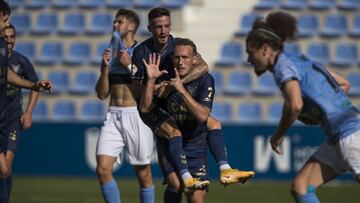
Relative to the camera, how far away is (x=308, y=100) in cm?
783

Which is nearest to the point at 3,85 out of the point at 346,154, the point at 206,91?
the point at 206,91

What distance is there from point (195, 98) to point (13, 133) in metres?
2.86

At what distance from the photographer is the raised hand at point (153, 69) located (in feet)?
29.3

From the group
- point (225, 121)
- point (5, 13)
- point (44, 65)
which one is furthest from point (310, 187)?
point (44, 65)

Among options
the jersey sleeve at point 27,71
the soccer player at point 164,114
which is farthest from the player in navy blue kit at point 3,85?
the jersey sleeve at point 27,71

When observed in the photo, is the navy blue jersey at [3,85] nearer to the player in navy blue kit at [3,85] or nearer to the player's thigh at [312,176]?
the player in navy blue kit at [3,85]

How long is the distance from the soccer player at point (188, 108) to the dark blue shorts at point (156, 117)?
58 mm

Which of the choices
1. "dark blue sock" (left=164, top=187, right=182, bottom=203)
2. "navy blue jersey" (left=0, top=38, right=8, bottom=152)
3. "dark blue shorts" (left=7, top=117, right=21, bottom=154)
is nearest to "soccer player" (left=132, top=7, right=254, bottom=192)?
"dark blue sock" (left=164, top=187, right=182, bottom=203)

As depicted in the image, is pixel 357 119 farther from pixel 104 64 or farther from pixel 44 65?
pixel 44 65

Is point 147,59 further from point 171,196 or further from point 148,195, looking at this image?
point 148,195

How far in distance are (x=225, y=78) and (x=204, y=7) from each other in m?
1.73

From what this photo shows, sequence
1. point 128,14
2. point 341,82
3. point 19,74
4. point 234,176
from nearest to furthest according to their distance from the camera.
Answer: point 341,82
point 234,176
point 128,14
point 19,74

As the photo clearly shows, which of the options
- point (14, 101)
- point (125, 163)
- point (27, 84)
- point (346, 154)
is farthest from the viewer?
point (125, 163)

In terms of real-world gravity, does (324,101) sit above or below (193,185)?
above
